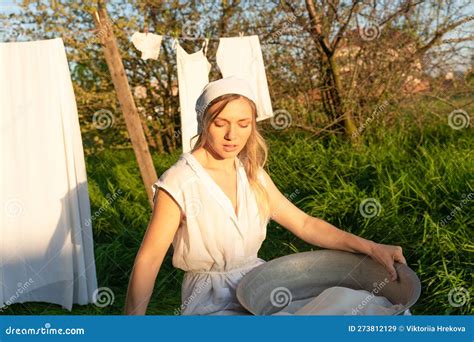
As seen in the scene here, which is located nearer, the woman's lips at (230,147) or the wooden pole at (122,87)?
the woman's lips at (230,147)

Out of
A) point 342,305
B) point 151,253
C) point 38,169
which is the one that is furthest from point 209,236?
point 38,169

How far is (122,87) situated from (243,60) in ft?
2.65

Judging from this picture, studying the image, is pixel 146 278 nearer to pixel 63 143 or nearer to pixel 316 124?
pixel 63 143

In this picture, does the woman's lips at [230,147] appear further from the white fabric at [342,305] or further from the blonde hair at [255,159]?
the white fabric at [342,305]

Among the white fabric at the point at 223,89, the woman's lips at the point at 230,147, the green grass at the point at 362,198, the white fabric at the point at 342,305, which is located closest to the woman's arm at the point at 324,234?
the white fabric at the point at 342,305

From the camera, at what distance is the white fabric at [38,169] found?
3582mm

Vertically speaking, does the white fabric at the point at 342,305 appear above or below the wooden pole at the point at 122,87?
below

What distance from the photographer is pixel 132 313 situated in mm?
1736

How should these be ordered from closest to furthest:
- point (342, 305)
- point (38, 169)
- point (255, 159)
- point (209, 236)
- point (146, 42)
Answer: point (342, 305)
point (209, 236)
point (255, 159)
point (38, 169)
point (146, 42)

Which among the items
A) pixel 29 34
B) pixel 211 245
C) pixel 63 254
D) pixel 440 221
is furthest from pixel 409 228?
pixel 29 34

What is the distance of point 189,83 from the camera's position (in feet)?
13.9

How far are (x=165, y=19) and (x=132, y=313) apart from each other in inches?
198

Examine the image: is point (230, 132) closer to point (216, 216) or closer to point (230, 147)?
point (230, 147)

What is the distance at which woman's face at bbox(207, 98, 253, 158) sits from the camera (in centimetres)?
181
